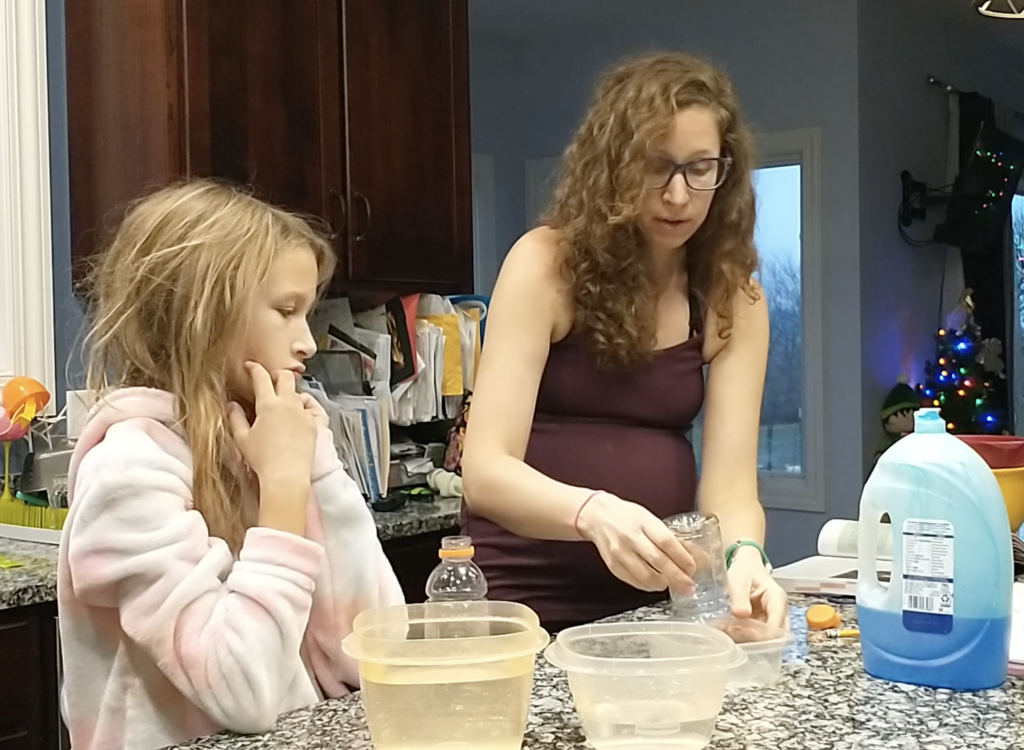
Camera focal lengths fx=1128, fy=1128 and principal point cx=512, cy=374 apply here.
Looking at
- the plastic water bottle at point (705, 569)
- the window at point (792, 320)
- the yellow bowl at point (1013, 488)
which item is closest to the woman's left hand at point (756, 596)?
the plastic water bottle at point (705, 569)

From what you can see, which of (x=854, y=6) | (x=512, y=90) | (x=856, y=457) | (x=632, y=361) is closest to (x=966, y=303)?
(x=856, y=457)

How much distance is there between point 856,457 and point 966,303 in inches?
44.5

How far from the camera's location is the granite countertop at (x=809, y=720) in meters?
0.87

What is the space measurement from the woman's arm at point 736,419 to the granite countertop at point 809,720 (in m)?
0.43

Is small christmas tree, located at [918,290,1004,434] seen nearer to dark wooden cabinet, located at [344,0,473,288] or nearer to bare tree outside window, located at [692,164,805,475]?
bare tree outside window, located at [692,164,805,475]

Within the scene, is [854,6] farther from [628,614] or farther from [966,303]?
→ [628,614]

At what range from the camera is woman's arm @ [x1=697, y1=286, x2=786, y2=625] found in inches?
58.4

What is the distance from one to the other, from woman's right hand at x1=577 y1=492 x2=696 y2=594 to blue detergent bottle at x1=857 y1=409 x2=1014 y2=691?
0.57ft

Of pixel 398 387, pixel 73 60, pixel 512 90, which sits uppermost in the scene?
pixel 512 90

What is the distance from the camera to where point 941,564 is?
97 centimetres

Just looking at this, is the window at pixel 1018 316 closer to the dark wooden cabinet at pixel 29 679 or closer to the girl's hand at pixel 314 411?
the dark wooden cabinet at pixel 29 679

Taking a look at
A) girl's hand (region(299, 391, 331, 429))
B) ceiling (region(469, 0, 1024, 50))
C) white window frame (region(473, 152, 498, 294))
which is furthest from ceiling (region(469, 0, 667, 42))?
girl's hand (region(299, 391, 331, 429))

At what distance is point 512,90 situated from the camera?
5.23m

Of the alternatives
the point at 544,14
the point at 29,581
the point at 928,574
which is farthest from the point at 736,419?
the point at 544,14
